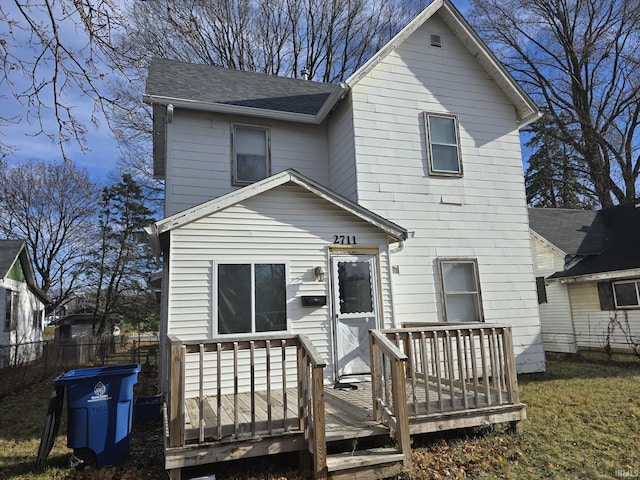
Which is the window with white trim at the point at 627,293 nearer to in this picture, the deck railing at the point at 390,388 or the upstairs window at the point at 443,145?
the upstairs window at the point at 443,145

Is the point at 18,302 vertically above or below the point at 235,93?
below

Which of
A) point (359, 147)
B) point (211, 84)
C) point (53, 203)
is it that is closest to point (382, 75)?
point (359, 147)

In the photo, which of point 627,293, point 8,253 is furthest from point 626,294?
point 8,253

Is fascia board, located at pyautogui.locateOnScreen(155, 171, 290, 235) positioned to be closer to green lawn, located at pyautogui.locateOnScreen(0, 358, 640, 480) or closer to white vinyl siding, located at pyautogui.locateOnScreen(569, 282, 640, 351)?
green lawn, located at pyautogui.locateOnScreen(0, 358, 640, 480)

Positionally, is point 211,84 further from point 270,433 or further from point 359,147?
point 270,433

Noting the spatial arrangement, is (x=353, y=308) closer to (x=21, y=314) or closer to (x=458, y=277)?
(x=458, y=277)

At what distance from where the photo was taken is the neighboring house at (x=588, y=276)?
1402 cm

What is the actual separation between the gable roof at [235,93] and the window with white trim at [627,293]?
11.4 meters

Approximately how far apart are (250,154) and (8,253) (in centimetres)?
1364

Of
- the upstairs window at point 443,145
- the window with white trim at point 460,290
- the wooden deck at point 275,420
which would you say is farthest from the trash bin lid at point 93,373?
the upstairs window at point 443,145

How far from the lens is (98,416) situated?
4.75 m

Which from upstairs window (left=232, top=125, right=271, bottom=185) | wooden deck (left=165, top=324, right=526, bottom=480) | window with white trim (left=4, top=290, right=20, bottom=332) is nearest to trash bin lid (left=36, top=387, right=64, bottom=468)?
wooden deck (left=165, top=324, right=526, bottom=480)

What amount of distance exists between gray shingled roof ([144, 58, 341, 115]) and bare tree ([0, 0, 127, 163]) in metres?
4.59

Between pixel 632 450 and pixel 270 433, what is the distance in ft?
14.1
